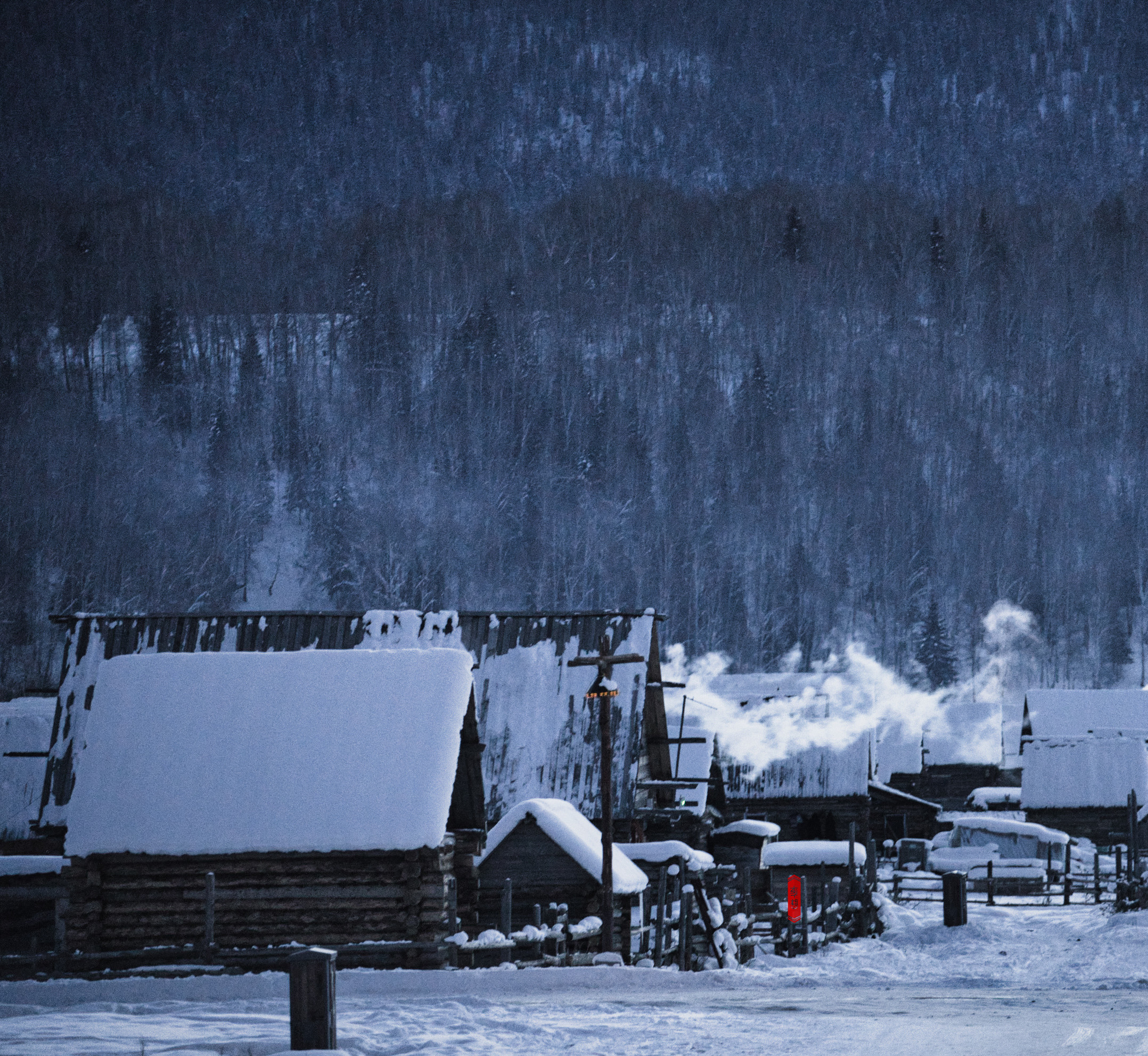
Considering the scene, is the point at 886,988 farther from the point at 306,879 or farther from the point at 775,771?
the point at 775,771

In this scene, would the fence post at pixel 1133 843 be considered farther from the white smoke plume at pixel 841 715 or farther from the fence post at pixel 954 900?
the white smoke plume at pixel 841 715

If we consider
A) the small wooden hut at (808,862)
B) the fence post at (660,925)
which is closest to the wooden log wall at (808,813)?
the small wooden hut at (808,862)

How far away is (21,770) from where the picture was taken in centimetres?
3456

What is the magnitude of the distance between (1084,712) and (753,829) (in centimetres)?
3282

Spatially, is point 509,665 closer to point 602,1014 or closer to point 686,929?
point 686,929

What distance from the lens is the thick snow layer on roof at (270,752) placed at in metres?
20.7

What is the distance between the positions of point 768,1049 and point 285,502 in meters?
177

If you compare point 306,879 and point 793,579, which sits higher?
point 793,579

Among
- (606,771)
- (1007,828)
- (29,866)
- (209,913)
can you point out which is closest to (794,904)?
(606,771)

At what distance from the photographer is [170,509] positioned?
18475cm

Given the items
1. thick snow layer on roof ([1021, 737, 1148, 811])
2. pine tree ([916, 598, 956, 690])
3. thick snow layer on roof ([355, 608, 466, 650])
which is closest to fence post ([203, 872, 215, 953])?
thick snow layer on roof ([355, 608, 466, 650])

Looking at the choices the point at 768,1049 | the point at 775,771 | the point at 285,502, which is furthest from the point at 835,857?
the point at 285,502

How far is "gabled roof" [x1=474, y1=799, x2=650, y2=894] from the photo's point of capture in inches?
979

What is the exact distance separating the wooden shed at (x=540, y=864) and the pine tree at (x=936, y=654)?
118678 millimetres
